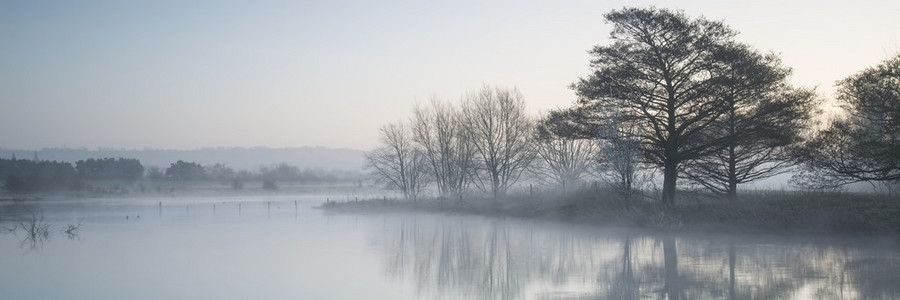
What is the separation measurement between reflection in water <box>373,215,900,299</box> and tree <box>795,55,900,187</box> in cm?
363

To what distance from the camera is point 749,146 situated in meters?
32.2

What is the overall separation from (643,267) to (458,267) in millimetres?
4910

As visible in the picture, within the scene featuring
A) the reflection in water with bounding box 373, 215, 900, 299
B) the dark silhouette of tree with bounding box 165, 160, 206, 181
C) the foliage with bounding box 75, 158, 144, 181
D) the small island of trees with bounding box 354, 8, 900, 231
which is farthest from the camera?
the dark silhouette of tree with bounding box 165, 160, 206, 181

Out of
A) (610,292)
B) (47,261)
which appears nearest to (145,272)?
(47,261)

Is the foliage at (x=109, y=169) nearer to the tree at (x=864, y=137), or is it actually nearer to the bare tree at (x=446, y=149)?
the bare tree at (x=446, y=149)

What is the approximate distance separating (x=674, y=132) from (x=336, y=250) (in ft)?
51.0

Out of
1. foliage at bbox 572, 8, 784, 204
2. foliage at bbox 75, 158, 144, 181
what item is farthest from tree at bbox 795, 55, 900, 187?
foliage at bbox 75, 158, 144, 181

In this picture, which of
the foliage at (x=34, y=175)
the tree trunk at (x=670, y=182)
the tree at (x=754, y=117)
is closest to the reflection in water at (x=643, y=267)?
the tree trunk at (x=670, y=182)

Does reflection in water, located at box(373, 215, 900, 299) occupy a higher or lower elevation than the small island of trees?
lower

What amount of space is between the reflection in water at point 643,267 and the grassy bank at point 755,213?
5.00 ft

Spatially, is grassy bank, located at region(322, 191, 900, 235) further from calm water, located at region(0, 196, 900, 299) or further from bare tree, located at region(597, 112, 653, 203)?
calm water, located at region(0, 196, 900, 299)

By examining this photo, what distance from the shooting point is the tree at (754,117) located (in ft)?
101

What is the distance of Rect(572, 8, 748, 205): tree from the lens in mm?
31266

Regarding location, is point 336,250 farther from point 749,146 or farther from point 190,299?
point 749,146
